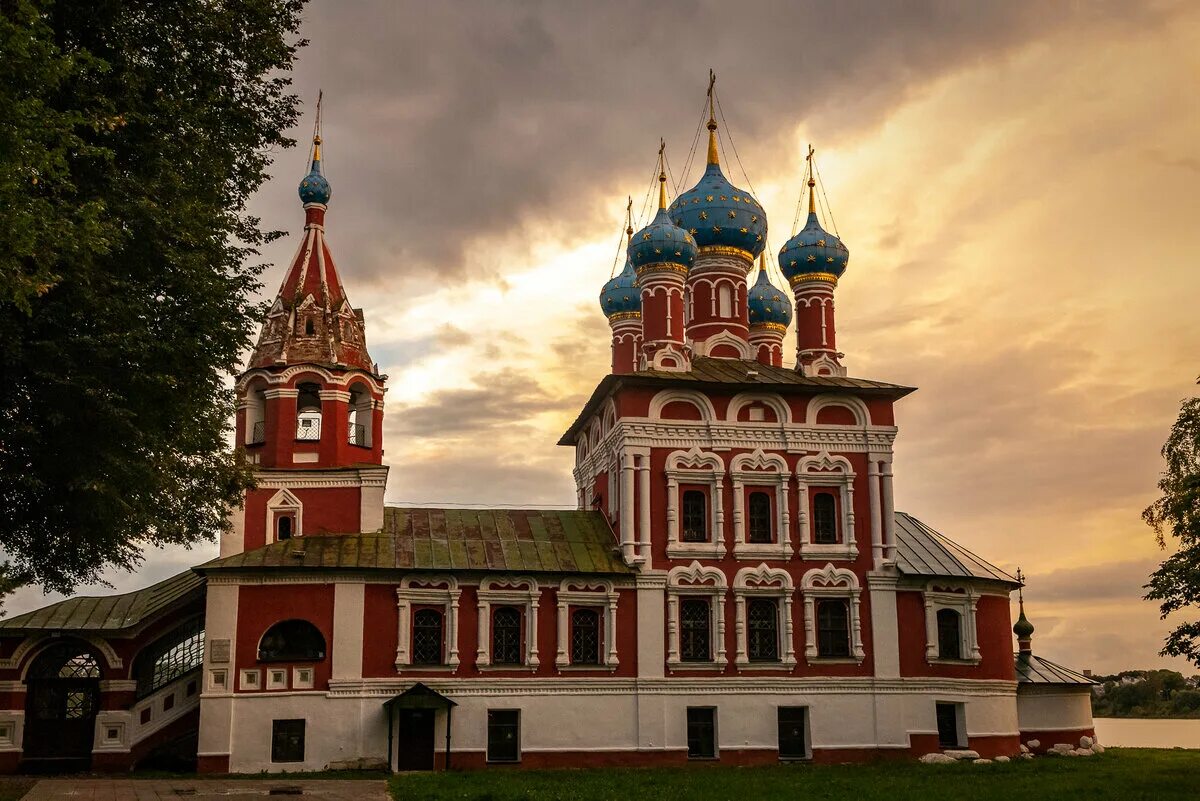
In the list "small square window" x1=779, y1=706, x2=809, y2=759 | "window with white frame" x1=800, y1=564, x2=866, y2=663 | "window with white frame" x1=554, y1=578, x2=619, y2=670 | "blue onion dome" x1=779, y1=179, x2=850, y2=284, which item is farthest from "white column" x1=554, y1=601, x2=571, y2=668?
"blue onion dome" x1=779, y1=179, x2=850, y2=284

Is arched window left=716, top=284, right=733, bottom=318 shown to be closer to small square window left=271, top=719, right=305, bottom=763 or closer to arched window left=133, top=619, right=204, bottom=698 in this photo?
small square window left=271, top=719, right=305, bottom=763

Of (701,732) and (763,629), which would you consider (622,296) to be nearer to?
(763,629)

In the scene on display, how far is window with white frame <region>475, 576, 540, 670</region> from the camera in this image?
25.1 metres

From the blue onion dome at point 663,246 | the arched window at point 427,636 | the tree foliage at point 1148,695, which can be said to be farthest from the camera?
the tree foliage at point 1148,695

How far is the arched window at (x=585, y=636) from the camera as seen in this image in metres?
25.7

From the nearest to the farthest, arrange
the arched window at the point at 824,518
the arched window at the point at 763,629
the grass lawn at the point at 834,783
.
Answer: the grass lawn at the point at 834,783, the arched window at the point at 763,629, the arched window at the point at 824,518

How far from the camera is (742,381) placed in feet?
88.7

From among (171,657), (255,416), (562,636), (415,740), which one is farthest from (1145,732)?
(171,657)

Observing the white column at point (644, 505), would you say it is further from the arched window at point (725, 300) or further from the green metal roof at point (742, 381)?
the arched window at point (725, 300)

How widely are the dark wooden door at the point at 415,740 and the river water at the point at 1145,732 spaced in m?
20.9

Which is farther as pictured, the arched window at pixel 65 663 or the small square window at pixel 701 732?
the small square window at pixel 701 732

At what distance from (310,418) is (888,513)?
43.6 feet

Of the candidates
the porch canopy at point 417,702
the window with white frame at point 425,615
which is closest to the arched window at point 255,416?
the window with white frame at point 425,615

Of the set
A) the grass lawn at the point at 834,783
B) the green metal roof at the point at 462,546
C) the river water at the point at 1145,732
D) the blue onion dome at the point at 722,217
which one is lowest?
the river water at the point at 1145,732
